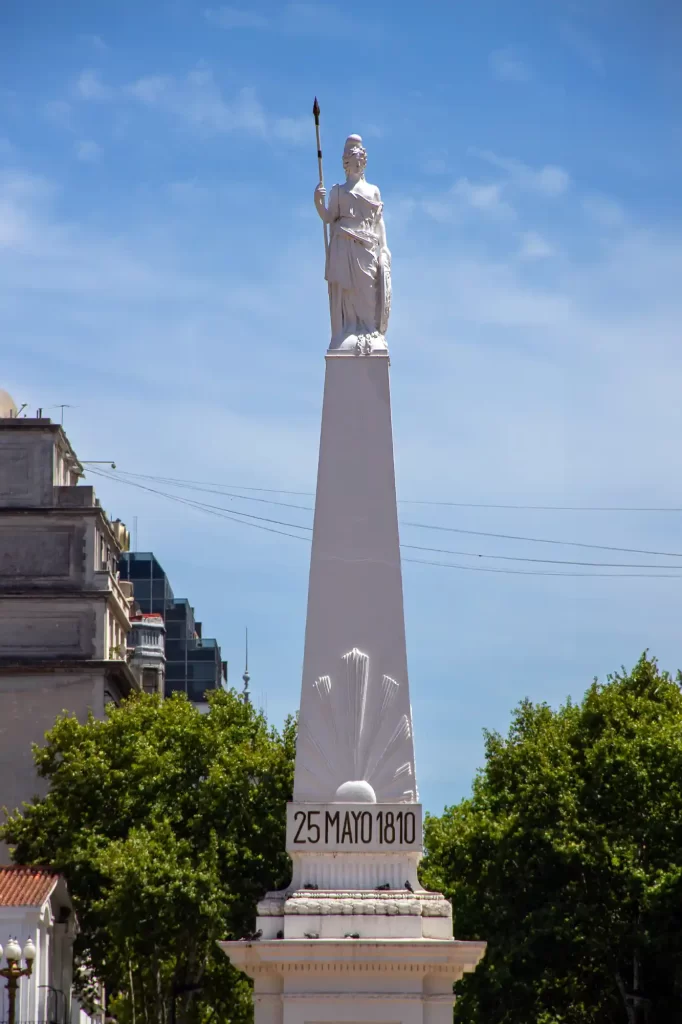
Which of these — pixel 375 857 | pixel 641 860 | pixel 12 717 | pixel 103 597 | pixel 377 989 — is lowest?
pixel 377 989

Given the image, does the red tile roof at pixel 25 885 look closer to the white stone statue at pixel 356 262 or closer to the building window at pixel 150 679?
the white stone statue at pixel 356 262

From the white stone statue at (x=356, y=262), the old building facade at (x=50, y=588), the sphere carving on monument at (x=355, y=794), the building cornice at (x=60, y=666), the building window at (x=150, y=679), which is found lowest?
the sphere carving on monument at (x=355, y=794)

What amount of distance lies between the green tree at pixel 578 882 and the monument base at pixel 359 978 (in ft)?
57.9

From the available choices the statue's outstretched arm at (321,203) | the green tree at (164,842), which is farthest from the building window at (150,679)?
the statue's outstretched arm at (321,203)

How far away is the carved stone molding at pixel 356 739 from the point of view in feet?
99.6

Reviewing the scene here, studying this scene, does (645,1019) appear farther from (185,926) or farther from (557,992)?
(185,926)

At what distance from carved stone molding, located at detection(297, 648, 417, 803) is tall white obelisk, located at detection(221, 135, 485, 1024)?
0.07 ft

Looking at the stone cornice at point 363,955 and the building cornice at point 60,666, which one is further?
the building cornice at point 60,666

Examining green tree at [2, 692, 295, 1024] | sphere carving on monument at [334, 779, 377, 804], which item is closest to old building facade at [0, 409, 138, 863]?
green tree at [2, 692, 295, 1024]

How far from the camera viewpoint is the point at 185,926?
160 ft

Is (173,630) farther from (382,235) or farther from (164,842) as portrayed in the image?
(382,235)

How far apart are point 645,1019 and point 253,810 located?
1029cm

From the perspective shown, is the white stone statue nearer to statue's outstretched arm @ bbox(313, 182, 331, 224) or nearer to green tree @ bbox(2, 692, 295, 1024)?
statue's outstretched arm @ bbox(313, 182, 331, 224)

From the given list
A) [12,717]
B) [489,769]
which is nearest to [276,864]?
[489,769]
